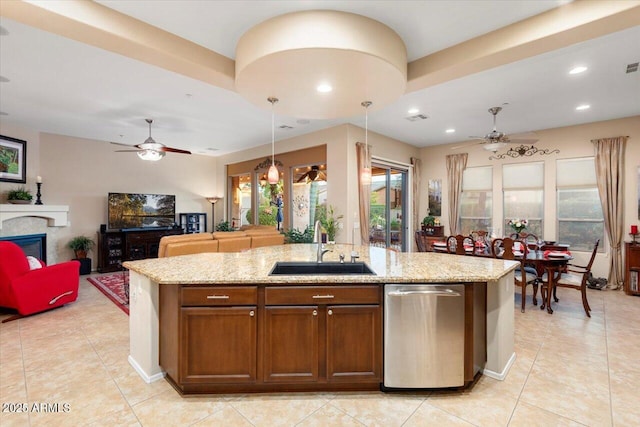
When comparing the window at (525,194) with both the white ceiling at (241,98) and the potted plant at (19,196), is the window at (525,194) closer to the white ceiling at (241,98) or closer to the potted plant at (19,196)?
the white ceiling at (241,98)

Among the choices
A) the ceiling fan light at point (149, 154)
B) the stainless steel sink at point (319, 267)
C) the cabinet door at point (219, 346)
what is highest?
the ceiling fan light at point (149, 154)

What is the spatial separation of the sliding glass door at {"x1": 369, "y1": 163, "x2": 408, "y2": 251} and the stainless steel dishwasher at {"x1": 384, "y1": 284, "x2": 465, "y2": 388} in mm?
4429

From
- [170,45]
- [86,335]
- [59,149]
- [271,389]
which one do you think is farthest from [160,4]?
[59,149]

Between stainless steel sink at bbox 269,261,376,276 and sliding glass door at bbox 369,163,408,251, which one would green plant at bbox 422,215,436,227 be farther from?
stainless steel sink at bbox 269,261,376,276

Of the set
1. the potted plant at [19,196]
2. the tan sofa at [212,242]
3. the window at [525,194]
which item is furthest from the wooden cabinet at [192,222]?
the window at [525,194]

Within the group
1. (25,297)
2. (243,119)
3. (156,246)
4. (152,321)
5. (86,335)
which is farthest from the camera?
(156,246)

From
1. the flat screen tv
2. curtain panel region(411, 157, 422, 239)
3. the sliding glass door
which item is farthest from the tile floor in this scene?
curtain panel region(411, 157, 422, 239)

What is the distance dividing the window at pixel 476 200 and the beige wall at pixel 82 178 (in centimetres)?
746

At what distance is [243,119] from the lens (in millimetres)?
5414

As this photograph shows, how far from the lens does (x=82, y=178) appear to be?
6809 millimetres

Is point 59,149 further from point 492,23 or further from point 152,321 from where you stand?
point 492,23

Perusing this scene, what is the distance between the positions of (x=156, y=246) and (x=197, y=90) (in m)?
4.59

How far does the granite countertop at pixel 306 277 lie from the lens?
7.21 ft

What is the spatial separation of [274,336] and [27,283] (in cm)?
377
